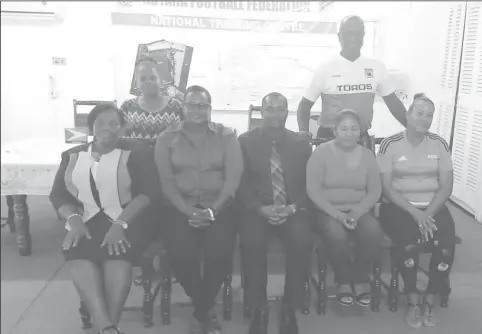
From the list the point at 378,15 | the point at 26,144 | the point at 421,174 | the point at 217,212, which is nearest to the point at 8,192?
the point at 26,144

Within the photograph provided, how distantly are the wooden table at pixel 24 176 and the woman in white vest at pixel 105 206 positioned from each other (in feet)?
2.20

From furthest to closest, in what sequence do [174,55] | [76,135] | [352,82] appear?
1. [174,55]
2. [76,135]
3. [352,82]

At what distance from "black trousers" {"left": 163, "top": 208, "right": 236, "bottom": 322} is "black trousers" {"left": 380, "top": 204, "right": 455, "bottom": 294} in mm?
885

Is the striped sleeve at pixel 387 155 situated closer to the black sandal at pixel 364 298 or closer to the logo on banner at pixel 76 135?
the black sandal at pixel 364 298

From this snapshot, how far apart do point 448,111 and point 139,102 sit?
3.09m

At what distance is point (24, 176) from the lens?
2590 millimetres

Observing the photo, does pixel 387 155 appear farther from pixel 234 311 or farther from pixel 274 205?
pixel 234 311

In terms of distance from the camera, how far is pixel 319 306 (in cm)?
229

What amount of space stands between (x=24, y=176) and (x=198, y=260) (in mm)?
1330

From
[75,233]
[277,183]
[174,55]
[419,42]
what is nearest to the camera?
[75,233]

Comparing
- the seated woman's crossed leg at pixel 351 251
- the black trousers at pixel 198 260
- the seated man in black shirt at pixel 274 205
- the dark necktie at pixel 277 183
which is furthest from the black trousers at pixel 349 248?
the black trousers at pixel 198 260

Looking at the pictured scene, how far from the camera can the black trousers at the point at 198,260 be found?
78.7 inches

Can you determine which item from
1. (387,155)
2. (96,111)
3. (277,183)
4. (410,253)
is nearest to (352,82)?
(387,155)

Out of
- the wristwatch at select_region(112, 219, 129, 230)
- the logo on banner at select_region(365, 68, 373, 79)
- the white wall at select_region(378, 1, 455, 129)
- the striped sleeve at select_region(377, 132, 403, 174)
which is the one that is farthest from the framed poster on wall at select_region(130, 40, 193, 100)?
the white wall at select_region(378, 1, 455, 129)
